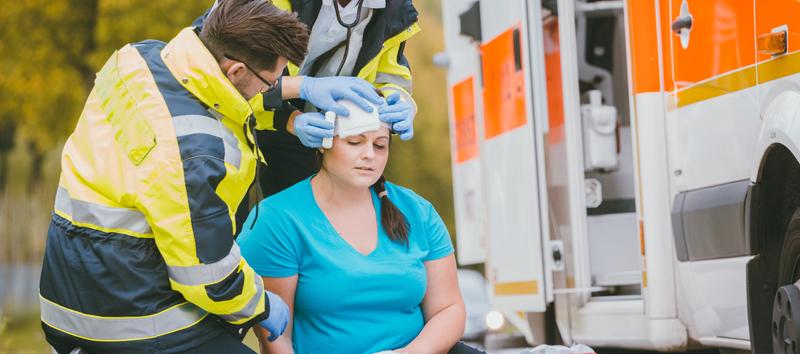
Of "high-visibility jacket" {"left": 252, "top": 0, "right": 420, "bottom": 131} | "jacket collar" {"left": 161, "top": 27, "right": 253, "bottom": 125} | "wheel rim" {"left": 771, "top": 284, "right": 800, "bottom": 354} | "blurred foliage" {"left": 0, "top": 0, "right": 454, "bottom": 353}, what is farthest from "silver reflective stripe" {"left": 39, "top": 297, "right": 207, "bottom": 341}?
"blurred foliage" {"left": 0, "top": 0, "right": 454, "bottom": 353}

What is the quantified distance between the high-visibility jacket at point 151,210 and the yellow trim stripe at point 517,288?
2878 millimetres

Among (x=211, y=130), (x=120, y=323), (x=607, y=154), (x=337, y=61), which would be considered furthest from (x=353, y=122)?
(x=607, y=154)

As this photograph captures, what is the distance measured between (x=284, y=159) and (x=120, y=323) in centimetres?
126

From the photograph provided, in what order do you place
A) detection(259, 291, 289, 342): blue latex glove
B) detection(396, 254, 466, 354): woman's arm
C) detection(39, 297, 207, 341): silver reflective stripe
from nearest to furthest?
detection(39, 297, 207, 341): silver reflective stripe, detection(259, 291, 289, 342): blue latex glove, detection(396, 254, 466, 354): woman's arm

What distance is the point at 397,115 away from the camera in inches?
146

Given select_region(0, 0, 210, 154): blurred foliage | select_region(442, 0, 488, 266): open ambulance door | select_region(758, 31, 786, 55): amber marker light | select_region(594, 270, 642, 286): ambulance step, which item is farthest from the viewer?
select_region(0, 0, 210, 154): blurred foliage

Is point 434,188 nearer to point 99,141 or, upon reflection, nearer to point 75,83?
point 75,83

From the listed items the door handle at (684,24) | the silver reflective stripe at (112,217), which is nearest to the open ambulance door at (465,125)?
the door handle at (684,24)

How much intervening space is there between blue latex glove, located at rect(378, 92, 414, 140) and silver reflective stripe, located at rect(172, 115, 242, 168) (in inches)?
28.7

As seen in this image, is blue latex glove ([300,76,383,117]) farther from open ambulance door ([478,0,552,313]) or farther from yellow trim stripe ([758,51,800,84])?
open ambulance door ([478,0,552,313])

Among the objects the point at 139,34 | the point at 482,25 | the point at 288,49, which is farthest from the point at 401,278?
the point at 139,34

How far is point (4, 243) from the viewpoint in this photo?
42.5ft

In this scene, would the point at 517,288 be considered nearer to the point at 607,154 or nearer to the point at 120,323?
the point at 607,154

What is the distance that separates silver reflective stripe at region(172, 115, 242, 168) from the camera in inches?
116
